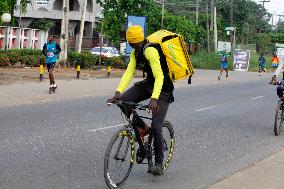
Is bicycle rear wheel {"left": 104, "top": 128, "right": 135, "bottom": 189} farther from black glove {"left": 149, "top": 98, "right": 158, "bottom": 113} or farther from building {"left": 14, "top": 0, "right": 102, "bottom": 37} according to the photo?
building {"left": 14, "top": 0, "right": 102, "bottom": 37}

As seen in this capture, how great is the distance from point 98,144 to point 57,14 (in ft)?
189

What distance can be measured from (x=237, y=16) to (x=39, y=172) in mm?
76263

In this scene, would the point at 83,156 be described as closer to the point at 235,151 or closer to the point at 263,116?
the point at 235,151

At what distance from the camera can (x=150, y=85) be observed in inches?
270

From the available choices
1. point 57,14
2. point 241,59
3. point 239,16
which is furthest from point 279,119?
point 239,16

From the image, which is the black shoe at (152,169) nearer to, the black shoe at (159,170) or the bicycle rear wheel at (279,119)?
the black shoe at (159,170)

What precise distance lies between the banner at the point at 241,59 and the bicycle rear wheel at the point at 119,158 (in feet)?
159

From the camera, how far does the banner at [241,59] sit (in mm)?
54094

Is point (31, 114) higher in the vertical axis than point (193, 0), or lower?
lower

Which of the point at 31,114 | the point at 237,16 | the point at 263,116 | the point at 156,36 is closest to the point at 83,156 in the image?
the point at 156,36

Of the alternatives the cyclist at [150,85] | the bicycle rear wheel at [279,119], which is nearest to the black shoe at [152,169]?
the cyclist at [150,85]

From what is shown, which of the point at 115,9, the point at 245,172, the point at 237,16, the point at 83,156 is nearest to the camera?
the point at 245,172

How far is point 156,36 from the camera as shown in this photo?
6.61 m

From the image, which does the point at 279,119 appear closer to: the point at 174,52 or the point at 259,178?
the point at 259,178
